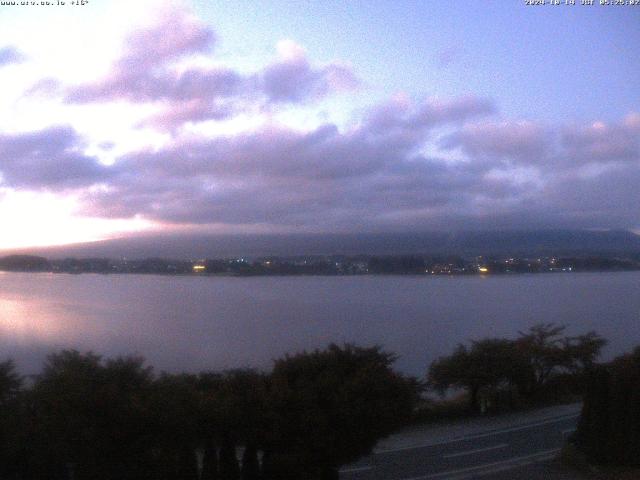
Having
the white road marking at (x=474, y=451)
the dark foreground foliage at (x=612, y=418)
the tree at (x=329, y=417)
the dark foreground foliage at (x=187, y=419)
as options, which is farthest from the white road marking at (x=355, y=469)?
the dark foreground foliage at (x=612, y=418)

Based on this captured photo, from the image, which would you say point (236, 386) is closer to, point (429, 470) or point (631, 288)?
point (429, 470)

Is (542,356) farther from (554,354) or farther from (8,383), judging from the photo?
(8,383)

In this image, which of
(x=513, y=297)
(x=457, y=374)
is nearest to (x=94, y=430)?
(x=457, y=374)

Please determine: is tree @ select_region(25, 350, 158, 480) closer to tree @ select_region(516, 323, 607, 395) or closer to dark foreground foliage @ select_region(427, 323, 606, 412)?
dark foreground foliage @ select_region(427, 323, 606, 412)

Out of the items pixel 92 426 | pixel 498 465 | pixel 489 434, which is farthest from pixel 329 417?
pixel 489 434

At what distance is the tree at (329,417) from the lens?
370 inches

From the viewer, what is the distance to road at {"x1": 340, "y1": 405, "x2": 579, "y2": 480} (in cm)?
1186

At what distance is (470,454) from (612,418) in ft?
9.26

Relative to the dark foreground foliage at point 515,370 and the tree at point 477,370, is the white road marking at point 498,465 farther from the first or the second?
the tree at point 477,370

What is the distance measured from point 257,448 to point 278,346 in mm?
13029

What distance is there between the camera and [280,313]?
29.4 m

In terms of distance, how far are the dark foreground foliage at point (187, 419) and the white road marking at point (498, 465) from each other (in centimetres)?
185

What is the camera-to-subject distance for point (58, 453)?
8.60m

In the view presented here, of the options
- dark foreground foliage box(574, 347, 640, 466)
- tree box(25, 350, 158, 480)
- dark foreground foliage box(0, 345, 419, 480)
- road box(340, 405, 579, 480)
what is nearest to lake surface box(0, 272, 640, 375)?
road box(340, 405, 579, 480)
